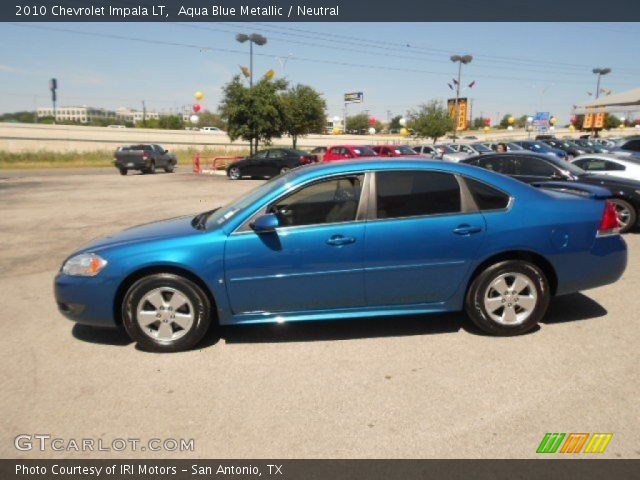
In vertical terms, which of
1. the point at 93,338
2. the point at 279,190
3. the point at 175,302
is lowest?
the point at 93,338

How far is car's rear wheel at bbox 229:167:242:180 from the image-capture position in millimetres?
23188

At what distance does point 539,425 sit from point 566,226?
1.96 meters

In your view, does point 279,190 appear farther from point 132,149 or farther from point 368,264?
point 132,149

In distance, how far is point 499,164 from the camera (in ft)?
33.2

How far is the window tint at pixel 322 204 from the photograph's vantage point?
4078 mm

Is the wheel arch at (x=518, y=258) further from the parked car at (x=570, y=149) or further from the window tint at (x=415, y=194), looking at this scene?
the parked car at (x=570, y=149)

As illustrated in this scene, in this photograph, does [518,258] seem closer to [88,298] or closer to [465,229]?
[465,229]

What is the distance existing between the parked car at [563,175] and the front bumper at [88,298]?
7.81 metres

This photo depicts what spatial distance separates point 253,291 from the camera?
4000 mm

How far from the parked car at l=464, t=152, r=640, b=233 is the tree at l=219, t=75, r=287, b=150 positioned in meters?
20.8

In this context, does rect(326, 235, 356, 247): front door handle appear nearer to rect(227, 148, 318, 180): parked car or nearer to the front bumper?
the front bumper

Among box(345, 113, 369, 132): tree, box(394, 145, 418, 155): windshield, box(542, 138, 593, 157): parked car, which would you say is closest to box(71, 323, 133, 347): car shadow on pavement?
box(394, 145, 418, 155): windshield

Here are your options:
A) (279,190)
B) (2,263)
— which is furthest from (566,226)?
(2,263)

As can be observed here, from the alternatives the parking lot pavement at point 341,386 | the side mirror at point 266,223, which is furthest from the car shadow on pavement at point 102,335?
the side mirror at point 266,223
